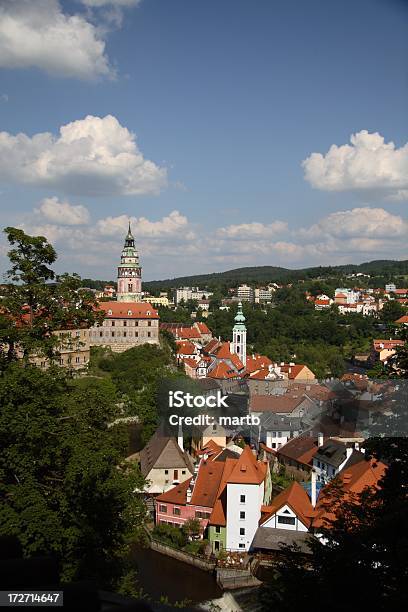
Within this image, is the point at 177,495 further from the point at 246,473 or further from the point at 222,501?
the point at 246,473

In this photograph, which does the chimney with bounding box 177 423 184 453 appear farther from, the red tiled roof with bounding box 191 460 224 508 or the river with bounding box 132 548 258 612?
the river with bounding box 132 548 258 612

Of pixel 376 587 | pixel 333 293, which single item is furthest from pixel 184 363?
pixel 333 293

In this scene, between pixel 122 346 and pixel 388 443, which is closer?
pixel 388 443

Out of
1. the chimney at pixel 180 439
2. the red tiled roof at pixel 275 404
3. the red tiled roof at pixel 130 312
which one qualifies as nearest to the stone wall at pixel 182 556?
the chimney at pixel 180 439

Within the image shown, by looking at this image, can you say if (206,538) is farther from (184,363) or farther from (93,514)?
(184,363)

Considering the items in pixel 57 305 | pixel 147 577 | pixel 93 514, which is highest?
pixel 57 305

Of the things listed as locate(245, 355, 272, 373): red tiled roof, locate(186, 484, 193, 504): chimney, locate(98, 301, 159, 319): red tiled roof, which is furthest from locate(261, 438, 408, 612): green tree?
locate(98, 301, 159, 319): red tiled roof

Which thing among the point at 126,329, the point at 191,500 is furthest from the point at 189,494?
the point at 126,329
